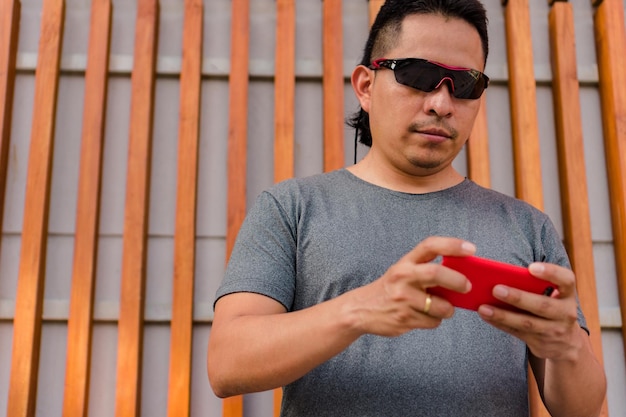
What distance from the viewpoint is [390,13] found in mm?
1385

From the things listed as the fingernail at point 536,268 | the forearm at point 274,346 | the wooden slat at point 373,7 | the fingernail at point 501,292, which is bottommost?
the forearm at point 274,346

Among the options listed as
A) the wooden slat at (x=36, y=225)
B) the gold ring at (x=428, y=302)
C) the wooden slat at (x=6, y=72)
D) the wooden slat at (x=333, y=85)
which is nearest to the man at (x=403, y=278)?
the gold ring at (x=428, y=302)

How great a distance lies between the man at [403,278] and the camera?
0.87 metres

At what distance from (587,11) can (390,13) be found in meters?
1.29

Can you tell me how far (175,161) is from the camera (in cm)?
217

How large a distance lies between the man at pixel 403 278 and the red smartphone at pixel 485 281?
12 mm

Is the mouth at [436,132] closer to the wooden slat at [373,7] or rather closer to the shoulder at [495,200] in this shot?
the shoulder at [495,200]

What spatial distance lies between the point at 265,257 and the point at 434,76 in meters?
0.46

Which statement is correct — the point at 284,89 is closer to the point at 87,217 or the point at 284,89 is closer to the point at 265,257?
the point at 87,217

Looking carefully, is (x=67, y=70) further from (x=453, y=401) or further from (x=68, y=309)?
(x=453, y=401)

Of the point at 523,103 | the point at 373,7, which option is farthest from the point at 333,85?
the point at 523,103

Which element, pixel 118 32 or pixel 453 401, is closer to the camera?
pixel 453 401

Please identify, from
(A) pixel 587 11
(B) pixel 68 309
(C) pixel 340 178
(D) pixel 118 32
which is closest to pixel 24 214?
(B) pixel 68 309

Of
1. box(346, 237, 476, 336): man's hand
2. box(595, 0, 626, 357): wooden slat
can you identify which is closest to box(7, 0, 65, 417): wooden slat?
box(346, 237, 476, 336): man's hand
